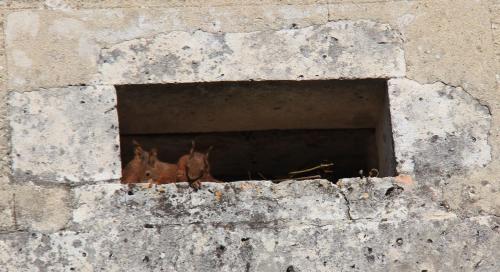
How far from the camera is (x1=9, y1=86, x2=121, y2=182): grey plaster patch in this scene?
5086 mm

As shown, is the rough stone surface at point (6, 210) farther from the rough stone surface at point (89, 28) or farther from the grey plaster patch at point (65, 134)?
the rough stone surface at point (89, 28)

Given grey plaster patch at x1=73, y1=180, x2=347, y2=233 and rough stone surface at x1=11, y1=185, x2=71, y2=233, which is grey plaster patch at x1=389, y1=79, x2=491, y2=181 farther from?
rough stone surface at x1=11, y1=185, x2=71, y2=233

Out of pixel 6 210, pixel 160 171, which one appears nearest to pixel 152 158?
pixel 160 171

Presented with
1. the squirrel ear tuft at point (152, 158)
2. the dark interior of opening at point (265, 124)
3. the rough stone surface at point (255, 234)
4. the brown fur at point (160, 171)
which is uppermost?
the dark interior of opening at point (265, 124)

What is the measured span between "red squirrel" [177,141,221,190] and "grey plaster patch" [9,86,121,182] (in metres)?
0.37

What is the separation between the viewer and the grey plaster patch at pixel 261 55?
17.1 feet

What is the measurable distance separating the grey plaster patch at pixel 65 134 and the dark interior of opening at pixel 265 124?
0.56 feet

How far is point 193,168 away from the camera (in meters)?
5.41

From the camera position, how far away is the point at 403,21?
534 cm

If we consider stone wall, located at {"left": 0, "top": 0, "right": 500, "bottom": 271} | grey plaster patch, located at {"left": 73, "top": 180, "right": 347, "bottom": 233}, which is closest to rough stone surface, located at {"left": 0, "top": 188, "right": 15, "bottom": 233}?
stone wall, located at {"left": 0, "top": 0, "right": 500, "bottom": 271}

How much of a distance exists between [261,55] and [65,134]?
906mm

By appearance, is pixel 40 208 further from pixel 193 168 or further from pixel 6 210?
pixel 193 168

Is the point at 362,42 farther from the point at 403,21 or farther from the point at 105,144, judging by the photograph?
the point at 105,144

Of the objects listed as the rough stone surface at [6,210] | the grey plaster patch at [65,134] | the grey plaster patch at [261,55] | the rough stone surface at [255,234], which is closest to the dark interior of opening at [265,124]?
the grey plaster patch at [261,55]
